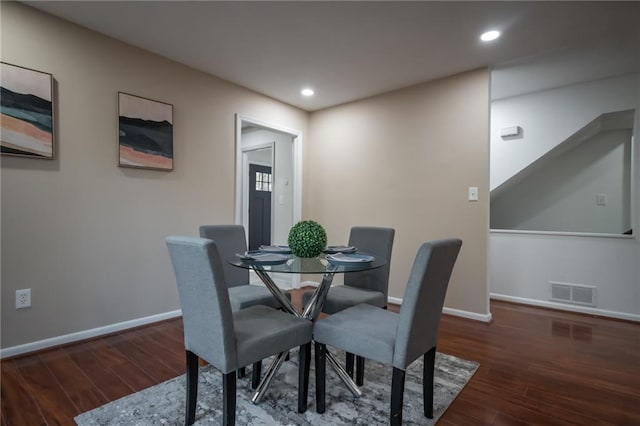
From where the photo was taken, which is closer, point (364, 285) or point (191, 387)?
point (191, 387)

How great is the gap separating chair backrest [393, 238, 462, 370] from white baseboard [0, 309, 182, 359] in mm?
2378

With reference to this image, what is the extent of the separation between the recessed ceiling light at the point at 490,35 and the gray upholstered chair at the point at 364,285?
1659mm

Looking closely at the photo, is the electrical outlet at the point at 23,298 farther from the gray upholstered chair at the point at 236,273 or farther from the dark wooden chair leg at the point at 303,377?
the dark wooden chair leg at the point at 303,377

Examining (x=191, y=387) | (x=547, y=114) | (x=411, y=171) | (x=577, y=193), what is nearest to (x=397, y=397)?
(x=191, y=387)

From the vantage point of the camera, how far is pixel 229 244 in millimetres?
2508

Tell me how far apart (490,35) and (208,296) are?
2.72 meters

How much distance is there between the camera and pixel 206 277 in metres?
1.33

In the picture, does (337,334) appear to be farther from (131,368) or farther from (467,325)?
(467,325)

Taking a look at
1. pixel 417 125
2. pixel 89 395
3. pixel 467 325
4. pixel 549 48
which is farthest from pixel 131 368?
pixel 549 48

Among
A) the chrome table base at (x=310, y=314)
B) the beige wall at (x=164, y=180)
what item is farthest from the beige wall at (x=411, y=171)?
the chrome table base at (x=310, y=314)

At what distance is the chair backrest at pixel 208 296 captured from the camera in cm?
131

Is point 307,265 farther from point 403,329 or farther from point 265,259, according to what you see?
point 403,329

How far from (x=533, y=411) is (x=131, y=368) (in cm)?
235

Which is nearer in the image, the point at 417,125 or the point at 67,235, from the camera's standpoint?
the point at 67,235
